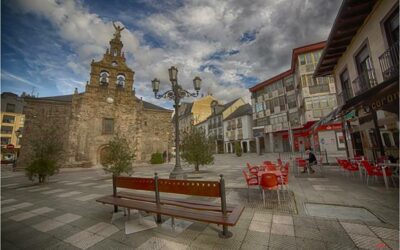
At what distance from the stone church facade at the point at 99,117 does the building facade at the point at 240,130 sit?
19.5 m

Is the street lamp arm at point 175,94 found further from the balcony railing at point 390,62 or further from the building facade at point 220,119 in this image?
the building facade at point 220,119

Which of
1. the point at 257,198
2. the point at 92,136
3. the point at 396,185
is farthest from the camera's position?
the point at 92,136

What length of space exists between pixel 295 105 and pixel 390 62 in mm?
22786

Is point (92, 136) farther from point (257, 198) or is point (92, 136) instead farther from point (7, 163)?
point (7, 163)

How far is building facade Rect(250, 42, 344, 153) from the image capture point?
21375 millimetres

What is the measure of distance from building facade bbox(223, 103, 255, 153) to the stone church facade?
19.5 m

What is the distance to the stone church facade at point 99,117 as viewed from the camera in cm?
1869

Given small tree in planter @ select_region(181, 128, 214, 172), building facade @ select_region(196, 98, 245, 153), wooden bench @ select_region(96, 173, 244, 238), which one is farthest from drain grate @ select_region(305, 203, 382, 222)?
building facade @ select_region(196, 98, 245, 153)

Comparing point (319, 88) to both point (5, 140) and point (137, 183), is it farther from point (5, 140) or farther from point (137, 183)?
point (5, 140)

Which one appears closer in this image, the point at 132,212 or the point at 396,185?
the point at 132,212

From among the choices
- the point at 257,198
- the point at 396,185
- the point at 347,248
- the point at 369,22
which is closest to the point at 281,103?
the point at 369,22

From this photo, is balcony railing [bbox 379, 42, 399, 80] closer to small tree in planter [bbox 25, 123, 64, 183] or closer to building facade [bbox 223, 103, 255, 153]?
small tree in planter [bbox 25, 123, 64, 183]

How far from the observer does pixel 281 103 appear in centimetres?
2894

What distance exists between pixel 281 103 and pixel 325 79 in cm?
801
